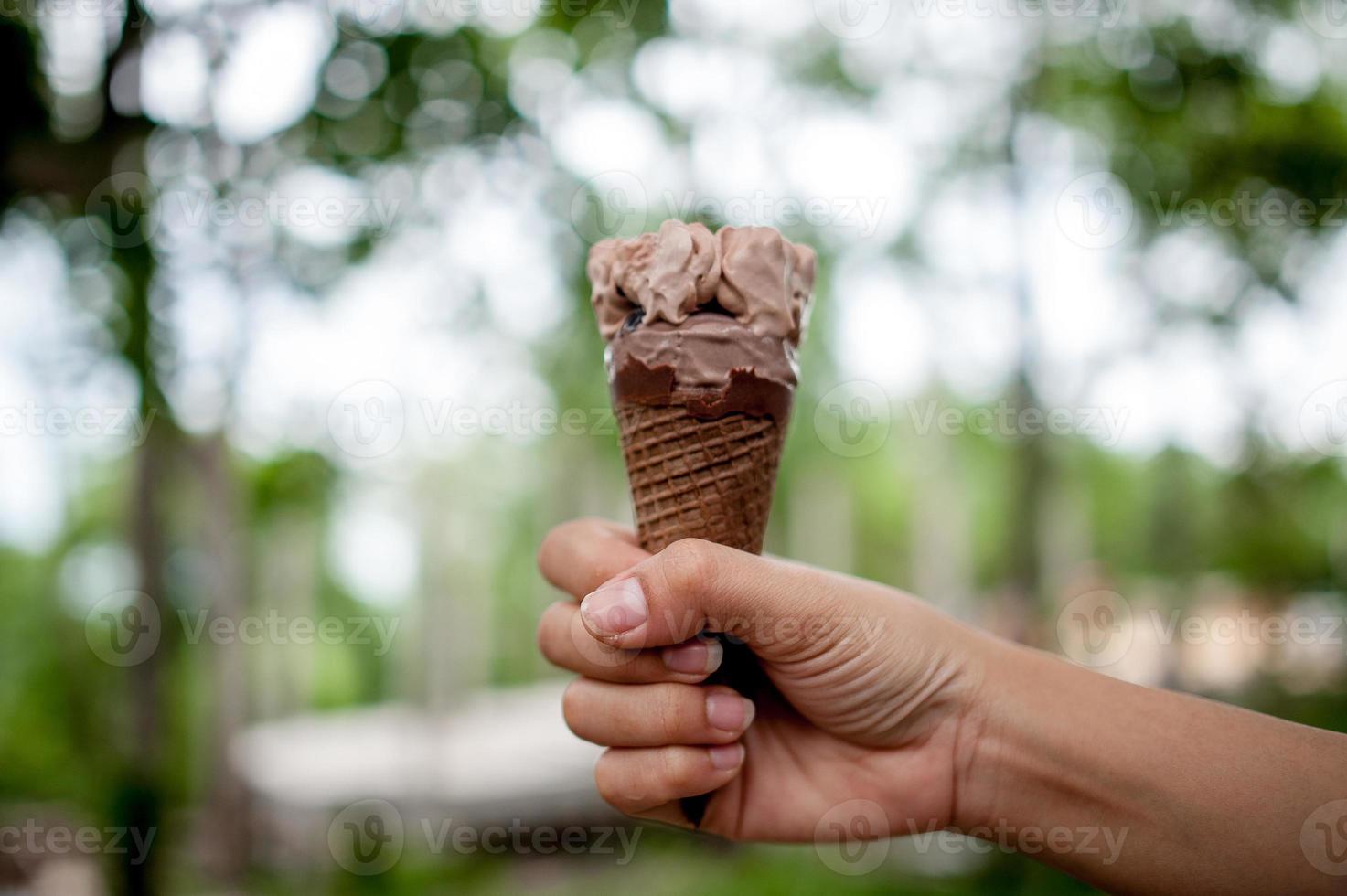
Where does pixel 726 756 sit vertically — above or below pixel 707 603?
below

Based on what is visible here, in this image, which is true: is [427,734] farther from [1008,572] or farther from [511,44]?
[511,44]

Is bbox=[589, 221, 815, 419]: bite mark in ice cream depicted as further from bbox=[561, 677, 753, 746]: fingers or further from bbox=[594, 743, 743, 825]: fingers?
bbox=[594, 743, 743, 825]: fingers

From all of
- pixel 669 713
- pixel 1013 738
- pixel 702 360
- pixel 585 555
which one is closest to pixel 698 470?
pixel 702 360

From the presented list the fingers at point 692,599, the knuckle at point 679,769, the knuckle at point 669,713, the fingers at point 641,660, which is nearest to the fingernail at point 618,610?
the fingers at point 692,599

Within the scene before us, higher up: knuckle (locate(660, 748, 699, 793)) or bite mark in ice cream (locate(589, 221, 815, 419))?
bite mark in ice cream (locate(589, 221, 815, 419))

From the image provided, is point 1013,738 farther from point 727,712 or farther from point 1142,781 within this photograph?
point 727,712

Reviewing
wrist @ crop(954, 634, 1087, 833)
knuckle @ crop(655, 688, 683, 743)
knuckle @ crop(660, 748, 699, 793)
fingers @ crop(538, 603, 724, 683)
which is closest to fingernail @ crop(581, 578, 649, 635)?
fingers @ crop(538, 603, 724, 683)
